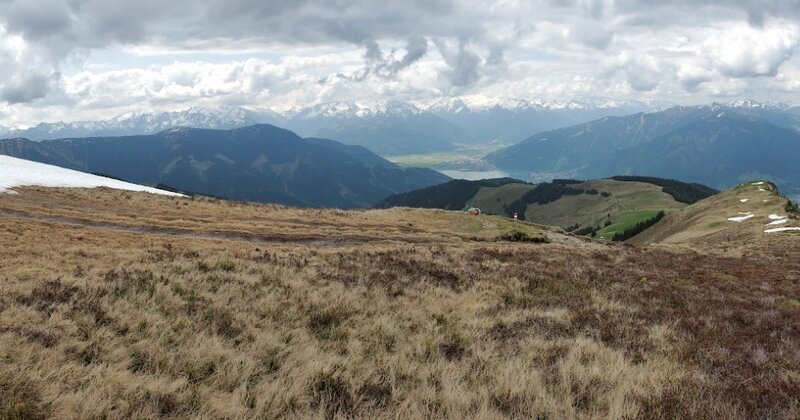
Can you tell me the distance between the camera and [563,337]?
38.8ft

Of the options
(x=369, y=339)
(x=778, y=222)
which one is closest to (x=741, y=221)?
(x=778, y=222)

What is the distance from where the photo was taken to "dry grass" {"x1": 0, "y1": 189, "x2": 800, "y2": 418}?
23.9ft

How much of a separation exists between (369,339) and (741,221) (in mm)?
93143

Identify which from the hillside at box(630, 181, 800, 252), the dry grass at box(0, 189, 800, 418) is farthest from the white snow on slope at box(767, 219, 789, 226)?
→ the dry grass at box(0, 189, 800, 418)

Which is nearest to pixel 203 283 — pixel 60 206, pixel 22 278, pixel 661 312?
pixel 22 278

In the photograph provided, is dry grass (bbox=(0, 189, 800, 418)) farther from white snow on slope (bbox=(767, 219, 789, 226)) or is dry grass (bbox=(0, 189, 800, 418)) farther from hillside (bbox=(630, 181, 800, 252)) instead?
white snow on slope (bbox=(767, 219, 789, 226))

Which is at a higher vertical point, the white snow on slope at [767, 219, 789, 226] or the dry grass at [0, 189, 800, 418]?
the dry grass at [0, 189, 800, 418]

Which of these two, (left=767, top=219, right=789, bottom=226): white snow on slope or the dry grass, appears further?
(left=767, top=219, right=789, bottom=226): white snow on slope

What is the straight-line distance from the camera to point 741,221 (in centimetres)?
Result: 8194

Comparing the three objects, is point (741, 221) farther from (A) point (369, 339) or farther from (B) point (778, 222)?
(A) point (369, 339)

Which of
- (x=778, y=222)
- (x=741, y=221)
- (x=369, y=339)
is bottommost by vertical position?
(x=741, y=221)

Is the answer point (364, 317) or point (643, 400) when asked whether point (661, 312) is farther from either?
point (364, 317)

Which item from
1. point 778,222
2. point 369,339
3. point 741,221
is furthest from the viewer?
point 741,221

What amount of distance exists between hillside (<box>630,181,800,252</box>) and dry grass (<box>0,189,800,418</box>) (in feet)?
128
